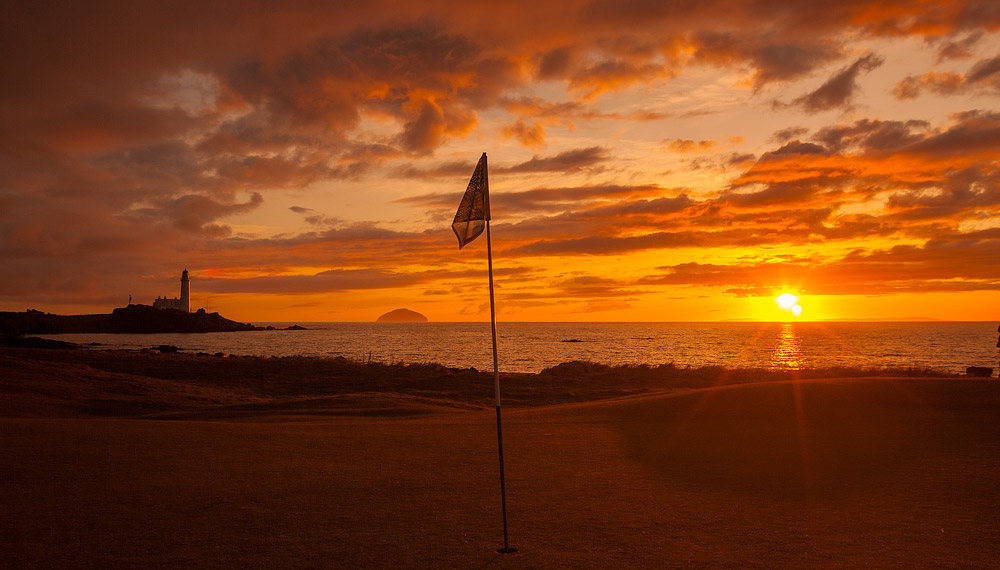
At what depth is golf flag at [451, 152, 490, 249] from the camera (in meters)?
7.73

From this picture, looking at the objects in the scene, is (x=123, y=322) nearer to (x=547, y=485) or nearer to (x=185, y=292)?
(x=185, y=292)

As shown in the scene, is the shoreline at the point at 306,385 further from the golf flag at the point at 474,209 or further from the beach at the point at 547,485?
the golf flag at the point at 474,209

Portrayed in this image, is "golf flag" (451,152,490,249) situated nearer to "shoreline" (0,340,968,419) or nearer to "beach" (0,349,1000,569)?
"beach" (0,349,1000,569)

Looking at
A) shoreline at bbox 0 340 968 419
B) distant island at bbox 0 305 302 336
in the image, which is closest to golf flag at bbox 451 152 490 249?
shoreline at bbox 0 340 968 419

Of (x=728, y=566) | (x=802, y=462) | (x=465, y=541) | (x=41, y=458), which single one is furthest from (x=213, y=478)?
(x=802, y=462)

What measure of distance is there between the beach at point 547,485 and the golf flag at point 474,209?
143 inches

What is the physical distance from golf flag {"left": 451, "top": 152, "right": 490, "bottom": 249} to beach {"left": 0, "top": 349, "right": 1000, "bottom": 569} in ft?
12.0

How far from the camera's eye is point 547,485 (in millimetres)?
10297

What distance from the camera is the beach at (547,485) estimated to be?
23.9 ft

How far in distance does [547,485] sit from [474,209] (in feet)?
15.7

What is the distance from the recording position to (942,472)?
10883 mm

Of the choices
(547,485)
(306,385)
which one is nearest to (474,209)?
(547,485)

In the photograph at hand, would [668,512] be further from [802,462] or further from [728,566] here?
[802,462]

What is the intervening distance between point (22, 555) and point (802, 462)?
1176 cm
